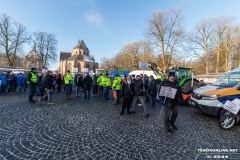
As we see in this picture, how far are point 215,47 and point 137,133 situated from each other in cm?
3583

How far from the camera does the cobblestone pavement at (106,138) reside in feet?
9.52

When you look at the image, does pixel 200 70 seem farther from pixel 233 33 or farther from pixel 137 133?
pixel 137 133

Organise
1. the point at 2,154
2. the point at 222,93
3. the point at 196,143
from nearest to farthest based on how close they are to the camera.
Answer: the point at 2,154 < the point at 196,143 < the point at 222,93

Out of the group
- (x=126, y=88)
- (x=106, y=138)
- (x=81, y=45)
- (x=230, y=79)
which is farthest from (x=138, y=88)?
(x=81, y=45)

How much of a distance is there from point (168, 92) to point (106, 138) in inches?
90.7

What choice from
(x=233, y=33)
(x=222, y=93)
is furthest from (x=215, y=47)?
(x=222, y=93)

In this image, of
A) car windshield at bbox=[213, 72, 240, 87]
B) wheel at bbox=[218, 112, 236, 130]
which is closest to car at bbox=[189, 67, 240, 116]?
car windshield at bbox=[213, 72, 240, 87]

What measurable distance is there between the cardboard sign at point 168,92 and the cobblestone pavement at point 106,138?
1.17m

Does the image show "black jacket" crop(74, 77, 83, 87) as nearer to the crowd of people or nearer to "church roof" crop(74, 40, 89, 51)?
the crowd of people

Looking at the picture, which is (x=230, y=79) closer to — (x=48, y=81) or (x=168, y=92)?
(x=168, y=92)

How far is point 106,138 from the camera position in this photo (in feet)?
11.9

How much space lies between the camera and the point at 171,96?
3.97 m

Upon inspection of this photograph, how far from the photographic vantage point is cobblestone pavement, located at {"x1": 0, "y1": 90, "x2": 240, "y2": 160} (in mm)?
2902

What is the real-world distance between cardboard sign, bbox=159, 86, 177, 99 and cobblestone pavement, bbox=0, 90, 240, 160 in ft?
3.84
